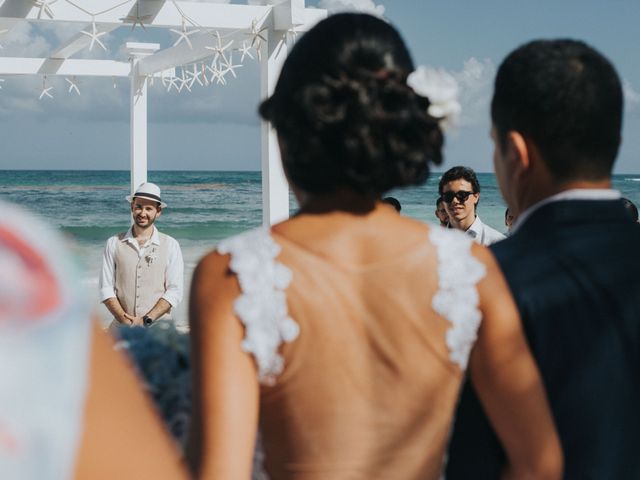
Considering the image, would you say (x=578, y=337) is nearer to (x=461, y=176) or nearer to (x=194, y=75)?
(x=461, y=176)

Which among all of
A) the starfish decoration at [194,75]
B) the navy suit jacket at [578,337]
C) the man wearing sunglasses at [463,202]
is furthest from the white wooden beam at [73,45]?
the navy suit jacket at [578,337]

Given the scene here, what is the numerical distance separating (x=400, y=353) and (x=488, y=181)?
5294 centimetres

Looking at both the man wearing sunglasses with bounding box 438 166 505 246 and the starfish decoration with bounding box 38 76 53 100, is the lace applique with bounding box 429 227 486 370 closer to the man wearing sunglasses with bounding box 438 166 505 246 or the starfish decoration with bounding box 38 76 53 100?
the man wearing sunglasses with bounding box 438 166 505 246

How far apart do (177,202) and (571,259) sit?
37.2 m

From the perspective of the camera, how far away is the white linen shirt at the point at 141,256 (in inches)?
249

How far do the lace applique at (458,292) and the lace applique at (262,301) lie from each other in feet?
0.81

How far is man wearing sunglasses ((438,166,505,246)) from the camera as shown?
232 inches

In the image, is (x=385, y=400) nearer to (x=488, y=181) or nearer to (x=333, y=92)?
(x=333, y=92)

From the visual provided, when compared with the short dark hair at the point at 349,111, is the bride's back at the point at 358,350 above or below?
below

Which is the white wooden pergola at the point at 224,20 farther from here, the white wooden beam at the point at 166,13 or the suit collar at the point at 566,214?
the suit collar at the point at 566,214

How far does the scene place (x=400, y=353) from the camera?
1.35m

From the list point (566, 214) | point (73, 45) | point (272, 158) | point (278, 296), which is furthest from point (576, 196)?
point (73, 45)

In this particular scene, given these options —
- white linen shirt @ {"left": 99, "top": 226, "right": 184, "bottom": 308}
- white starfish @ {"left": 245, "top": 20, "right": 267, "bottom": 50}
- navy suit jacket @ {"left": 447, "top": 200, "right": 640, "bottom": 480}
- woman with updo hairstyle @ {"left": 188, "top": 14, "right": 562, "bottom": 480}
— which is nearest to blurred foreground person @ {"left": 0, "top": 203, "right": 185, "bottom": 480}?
woman with updo hairstyle @ {"left": 188, "top": 14, "right": 562, "bottom": 480}

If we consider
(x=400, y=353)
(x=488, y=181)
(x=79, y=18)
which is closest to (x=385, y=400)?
(x=400, y=353)
